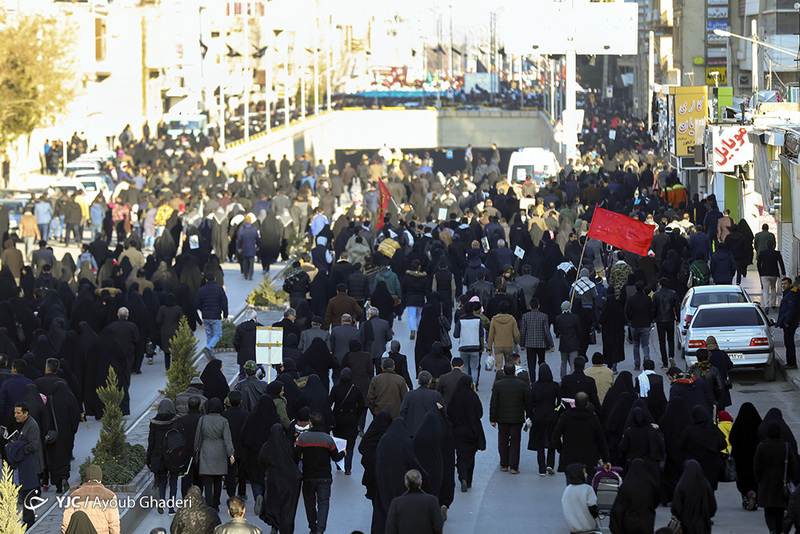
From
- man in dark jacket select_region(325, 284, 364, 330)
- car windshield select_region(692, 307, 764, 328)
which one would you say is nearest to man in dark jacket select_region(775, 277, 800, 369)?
car windshield select_region(692, 307, 764, 328)

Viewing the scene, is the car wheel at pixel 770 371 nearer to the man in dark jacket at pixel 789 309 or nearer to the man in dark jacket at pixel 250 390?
the man in dark jacket at pixel 789 309

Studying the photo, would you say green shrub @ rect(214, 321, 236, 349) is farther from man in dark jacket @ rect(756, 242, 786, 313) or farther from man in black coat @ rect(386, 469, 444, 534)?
man in black coat @ rect(386, 469, 444, 534)

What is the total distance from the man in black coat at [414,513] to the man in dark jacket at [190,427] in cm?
332

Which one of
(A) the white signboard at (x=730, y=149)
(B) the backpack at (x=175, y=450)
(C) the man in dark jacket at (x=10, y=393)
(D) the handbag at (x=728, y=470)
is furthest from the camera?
(A) the white signboard at (x=730, y=149)

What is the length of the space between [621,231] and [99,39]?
161 ft

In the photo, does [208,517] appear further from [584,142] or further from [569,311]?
[584,142]

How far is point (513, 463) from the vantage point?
48.9 ft

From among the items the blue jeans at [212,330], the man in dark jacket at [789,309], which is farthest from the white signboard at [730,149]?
the blue jeans at [212,330]

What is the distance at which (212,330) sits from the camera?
21.3 metres

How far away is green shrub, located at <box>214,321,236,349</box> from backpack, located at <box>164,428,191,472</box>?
870cm

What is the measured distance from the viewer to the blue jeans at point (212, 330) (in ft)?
69.4

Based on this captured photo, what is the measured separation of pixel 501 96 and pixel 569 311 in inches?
2173

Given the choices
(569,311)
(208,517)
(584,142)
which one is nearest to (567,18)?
(584,142)

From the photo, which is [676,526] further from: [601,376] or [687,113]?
[687,113]
